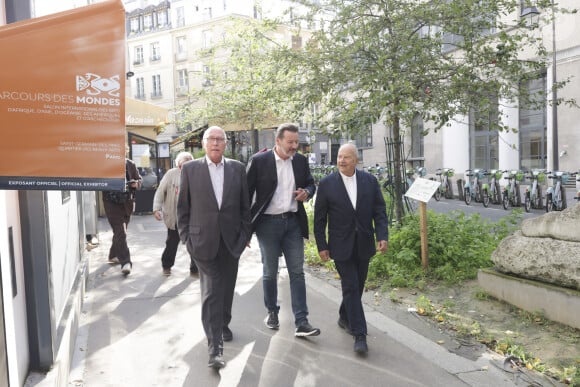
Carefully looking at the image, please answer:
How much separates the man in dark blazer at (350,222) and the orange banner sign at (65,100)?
2615 mm

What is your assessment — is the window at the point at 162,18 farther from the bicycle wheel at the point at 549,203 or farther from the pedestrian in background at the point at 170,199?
the pedestrian in background at the point at 170,199

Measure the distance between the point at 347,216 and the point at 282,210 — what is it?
66 cm

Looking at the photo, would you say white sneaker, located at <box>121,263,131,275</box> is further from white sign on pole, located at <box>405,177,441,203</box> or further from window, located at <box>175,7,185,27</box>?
window, located at <box>175,7,185,27</box>

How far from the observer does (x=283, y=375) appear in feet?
13.3

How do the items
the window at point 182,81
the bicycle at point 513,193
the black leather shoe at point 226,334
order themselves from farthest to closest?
the window at point 182,81, the bicycle at point 513,193, the black leather shoe at point 226,334

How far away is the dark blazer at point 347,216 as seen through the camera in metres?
4.62

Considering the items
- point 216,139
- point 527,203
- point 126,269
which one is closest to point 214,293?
point 216,139

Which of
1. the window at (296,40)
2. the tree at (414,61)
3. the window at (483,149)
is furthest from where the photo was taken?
the window at (483,149)

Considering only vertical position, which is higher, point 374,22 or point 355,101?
point 374,22

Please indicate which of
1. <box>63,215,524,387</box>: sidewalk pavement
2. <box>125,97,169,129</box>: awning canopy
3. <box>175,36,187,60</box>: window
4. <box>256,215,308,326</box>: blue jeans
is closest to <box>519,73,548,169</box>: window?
<box>125,97,169,129</box>: awning canopy

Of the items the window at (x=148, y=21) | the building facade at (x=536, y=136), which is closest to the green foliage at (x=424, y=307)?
the building facade at (x=536, y=136)

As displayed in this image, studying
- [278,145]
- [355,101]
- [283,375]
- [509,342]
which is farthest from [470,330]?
[355,101]

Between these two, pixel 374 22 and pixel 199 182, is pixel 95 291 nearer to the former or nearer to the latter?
pixel 199 182

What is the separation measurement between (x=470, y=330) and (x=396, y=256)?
88.3 inches
